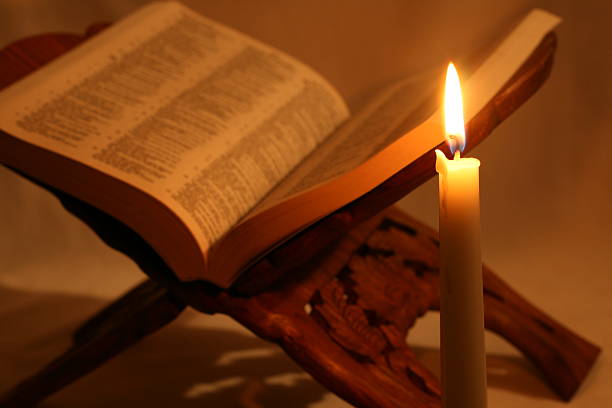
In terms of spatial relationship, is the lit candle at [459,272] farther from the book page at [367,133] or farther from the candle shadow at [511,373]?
the candle shadow at [511,373]

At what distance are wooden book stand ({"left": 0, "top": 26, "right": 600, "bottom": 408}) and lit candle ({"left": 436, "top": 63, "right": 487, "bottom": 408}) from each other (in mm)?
272

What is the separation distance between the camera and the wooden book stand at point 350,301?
3.30ft

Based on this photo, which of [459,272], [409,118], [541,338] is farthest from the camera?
[541,338]

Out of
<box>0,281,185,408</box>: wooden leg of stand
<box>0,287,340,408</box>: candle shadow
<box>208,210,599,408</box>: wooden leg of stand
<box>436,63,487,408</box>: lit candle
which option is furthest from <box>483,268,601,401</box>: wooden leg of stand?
<box>436,63,487,408</box>: lit candle

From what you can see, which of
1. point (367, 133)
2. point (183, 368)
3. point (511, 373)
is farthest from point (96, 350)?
point (511, 373)

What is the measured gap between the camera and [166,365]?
55.8 inches

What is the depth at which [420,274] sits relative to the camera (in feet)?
4.29

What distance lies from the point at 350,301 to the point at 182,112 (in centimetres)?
34

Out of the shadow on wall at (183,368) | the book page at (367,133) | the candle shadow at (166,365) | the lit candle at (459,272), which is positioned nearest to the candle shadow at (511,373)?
the shadow on wall at (183,368)

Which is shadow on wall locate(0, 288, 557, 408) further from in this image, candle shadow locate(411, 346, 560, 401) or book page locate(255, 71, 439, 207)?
book page locate(255, 71, 439, 207)

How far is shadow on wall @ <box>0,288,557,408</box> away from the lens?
129cm

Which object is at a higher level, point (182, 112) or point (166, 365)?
point (182, 112)

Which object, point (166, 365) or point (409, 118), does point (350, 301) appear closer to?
point (409, 118)

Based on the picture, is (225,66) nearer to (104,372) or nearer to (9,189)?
(104,372)
